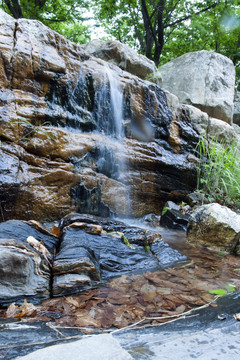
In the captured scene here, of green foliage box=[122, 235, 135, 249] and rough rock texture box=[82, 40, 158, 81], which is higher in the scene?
rough rock texture box=[82, 40, 158, 81]

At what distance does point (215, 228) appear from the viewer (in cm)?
353

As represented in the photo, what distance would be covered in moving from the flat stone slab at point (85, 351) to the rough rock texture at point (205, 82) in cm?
824

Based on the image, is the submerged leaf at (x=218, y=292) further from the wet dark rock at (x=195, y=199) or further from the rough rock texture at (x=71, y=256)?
the wet dark rock at (x=195, y=199)

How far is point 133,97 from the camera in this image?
5.44 metres

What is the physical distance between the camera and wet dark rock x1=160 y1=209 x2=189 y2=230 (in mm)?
4422

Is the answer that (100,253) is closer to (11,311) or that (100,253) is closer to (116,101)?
(11,311)

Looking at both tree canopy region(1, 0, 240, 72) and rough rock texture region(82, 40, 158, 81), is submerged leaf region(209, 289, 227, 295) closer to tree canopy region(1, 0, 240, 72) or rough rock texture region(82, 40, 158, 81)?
rough rock texture region(82, 40, 158, 81)

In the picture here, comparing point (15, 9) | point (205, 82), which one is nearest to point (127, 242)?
point (205, 82)

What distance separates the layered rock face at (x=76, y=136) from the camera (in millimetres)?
3748

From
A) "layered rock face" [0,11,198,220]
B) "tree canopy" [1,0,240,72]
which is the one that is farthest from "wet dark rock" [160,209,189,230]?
Answer: "tree canopy" [1,0,240,72]

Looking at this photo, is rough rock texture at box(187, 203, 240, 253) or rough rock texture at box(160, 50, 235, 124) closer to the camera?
rough rock texture at box(187, 203, 240, 253)

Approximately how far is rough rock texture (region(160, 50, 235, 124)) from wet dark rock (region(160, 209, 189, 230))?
499 centimetres

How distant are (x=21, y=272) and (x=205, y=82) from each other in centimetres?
837

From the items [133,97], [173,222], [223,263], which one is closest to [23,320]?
[223,263]
